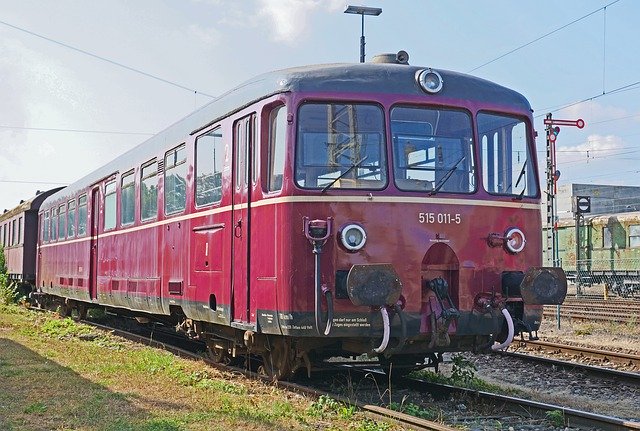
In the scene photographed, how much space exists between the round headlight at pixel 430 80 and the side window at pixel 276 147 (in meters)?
1.46

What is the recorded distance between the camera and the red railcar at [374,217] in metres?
7.73

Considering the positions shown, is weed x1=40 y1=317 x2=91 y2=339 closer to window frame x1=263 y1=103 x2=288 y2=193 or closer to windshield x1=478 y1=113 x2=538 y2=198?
window frame x1=263 y1=103 x2=288 y2=193

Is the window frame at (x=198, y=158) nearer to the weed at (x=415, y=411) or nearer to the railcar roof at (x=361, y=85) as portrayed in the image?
the railcar roof at (x=361, y=85)

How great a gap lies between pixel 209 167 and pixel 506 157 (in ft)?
11.6

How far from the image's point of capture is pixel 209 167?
32.2 feet

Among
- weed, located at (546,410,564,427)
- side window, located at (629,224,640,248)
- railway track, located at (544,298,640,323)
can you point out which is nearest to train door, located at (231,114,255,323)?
weed, located at (546,410,564,427)

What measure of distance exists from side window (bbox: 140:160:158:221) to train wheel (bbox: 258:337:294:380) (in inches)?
145

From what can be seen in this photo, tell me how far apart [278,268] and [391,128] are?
1811 mm

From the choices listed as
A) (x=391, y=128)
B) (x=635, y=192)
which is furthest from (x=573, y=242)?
(x=391, y=128)

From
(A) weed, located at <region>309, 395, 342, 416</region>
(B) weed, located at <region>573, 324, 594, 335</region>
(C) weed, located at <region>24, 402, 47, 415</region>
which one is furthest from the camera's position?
(B) weed, located at <region>573, 324, 594, 335</region>

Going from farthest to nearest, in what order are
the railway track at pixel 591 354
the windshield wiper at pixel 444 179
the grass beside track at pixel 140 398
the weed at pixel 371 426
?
the railway track at pixel 591 354 → the windshield wiper at pixel 444 179 → the grass beside track at pixel 140 398 → the weed at pixel 371 426

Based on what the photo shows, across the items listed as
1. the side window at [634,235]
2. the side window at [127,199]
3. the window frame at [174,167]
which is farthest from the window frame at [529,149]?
the side window at [634,235]

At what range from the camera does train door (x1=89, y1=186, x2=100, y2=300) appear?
16.4 m

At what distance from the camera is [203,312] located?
32.0 feet
